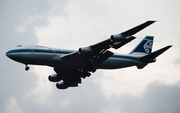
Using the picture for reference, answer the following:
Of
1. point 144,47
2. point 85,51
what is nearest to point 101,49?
point 85,51

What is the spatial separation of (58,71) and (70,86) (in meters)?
4.97

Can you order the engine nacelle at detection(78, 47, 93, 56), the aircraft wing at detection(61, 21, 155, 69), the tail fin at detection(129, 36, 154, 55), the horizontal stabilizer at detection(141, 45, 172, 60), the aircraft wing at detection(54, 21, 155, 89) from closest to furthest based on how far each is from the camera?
1. the aircraft wing at detection(61, 21, 155, 69)
2. the aircraft wing at detection(54, 21, 155, 89)
3. the engine nacelle at detection(78, 47, 93, 56)
4. the horizontal stabilizer at detection(141, 45, 172, 60)
5. the tail fin at detection(129, 36, 154, 55)

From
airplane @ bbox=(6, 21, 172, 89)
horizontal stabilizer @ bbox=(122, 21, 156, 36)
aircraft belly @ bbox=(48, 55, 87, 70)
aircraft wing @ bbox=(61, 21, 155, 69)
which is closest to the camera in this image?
horizontal stabilizer @ bbox=(122, 21, 156, 36)

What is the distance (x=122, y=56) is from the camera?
167ft

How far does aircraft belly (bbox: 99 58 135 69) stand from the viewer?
49.2 meters

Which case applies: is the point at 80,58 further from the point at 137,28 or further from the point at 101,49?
the point at 137,28

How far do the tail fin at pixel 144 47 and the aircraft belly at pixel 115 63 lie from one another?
4684 millimetres

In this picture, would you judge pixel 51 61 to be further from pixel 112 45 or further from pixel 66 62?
pixel 112 45

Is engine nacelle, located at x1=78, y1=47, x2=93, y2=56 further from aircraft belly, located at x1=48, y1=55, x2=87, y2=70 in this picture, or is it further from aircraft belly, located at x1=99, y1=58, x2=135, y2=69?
aircraft belly, located at x1=99, y1=58, x2=135, y2=69

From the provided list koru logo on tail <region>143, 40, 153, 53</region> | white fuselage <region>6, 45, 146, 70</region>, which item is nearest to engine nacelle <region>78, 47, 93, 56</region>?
white fuselage <region>6, 45, 146, 70</region>

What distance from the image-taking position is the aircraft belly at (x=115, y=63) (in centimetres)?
4916

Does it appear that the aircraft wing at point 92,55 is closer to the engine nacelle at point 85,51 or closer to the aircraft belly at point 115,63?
the engine nacelle at point 85,51

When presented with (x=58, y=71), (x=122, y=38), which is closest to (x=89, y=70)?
(x=58, y=71)

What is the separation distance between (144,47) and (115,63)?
10434 millimetres
